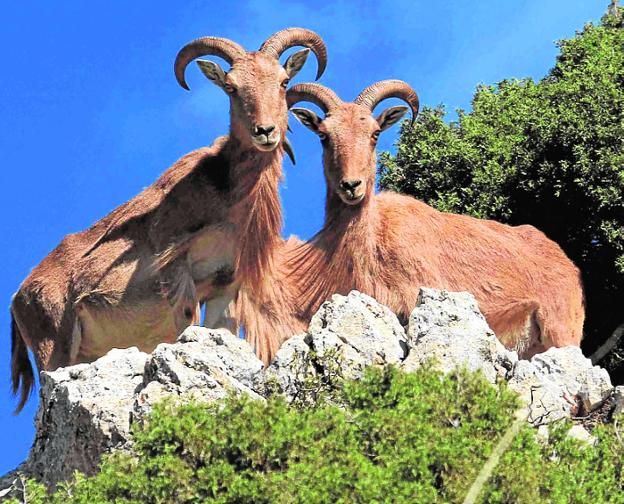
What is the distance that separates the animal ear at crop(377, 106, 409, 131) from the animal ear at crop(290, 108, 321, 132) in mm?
688

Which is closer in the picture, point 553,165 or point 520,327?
point 520,327

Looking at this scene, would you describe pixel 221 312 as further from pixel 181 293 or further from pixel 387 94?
pixel 387 94

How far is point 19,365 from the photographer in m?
18.1

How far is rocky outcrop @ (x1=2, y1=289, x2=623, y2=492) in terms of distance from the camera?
12203mm

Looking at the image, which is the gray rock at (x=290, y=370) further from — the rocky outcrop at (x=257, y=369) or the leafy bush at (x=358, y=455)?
the leafy bush at (x=358, y=455)

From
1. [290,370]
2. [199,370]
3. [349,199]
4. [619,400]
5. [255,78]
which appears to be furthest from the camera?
[349,199]

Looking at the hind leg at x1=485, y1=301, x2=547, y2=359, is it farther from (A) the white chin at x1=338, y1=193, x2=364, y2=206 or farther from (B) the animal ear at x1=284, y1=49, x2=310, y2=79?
(B) the animal ear at x1=284, y1=49, x2=310, y2=79

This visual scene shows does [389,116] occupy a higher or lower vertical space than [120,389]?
higher

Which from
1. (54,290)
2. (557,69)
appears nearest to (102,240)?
(54,290)

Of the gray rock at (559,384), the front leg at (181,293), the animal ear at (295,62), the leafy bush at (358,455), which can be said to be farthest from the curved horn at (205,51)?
the leafy bush at (358,455)

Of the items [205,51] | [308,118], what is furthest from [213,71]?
[308,118]

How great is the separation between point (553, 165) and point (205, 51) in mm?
6115

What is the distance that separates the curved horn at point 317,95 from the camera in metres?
17.3

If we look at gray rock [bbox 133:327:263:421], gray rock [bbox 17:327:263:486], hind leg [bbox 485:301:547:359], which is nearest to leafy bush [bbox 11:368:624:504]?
gray rock [bbox 133:327:263:421]
